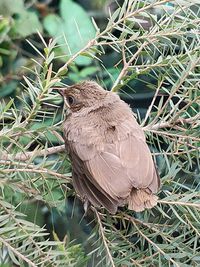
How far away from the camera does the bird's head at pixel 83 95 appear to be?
1.06 m

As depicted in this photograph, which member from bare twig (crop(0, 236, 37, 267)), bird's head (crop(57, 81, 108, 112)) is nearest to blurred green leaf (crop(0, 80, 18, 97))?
bird's head (crop(57, 81, 108, 112))

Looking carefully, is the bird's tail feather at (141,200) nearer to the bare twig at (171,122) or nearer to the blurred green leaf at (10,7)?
the bare twig at (171,122)

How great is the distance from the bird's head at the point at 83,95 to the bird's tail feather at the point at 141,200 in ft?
0.66

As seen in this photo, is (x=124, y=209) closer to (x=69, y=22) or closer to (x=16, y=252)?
(x=16, y=252)

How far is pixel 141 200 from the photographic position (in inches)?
35.3

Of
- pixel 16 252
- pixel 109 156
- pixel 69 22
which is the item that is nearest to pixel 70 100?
pixel 109 156

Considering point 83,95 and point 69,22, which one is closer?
point 83,95

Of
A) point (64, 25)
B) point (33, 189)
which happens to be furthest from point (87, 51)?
point (64, 25)

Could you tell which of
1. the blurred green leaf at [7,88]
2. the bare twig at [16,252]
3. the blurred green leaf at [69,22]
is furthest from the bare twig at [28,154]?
the blurred green leaf at [7,88]

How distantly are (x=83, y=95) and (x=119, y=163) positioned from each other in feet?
0.55

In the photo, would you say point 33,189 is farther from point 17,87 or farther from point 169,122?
point 17,87

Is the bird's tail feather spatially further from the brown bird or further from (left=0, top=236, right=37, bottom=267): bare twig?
(left=0, top=236, right=37, bottom=267): bare twig

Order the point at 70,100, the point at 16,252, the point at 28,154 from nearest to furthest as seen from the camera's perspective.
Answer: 1. the point at 16,252
2. the point at 28,154
3. the point at 70,100

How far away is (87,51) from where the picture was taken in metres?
0.92
